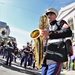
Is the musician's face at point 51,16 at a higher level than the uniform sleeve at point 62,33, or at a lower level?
higher

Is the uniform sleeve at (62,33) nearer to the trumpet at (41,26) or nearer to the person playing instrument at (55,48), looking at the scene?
the person playing instrument at (55,48)

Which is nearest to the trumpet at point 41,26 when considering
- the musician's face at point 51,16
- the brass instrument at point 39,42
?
the brass instrument at point 39,42

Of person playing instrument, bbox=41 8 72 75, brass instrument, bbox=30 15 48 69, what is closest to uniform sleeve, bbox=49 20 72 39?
person playing instrument, bbox=41 8 72 75

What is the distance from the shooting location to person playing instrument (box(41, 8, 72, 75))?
328 cm

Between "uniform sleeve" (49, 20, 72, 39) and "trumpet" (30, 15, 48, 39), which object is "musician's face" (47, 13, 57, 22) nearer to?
"trumpet" (30, 15, 48, 39)

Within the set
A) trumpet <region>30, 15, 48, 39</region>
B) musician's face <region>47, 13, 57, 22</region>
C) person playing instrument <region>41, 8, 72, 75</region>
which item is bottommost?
person playing instrument <region>41, 8, 72, 75</region>

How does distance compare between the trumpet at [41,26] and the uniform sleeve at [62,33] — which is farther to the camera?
the trumpet at [41,26]

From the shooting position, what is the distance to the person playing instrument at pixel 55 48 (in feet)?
10.7

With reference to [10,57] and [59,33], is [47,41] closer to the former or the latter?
[59,33]

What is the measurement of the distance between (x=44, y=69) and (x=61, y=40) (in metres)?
0.55

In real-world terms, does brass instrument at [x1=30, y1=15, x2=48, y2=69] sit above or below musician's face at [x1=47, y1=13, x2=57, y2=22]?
below

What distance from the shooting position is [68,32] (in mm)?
3273

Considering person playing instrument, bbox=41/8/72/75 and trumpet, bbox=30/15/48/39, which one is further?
trumpet, bbox=30/15/48/39

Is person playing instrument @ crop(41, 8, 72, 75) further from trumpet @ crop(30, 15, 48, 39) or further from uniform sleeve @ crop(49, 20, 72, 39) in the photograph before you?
trumpet @ crop(30, 15, 48, 39)
